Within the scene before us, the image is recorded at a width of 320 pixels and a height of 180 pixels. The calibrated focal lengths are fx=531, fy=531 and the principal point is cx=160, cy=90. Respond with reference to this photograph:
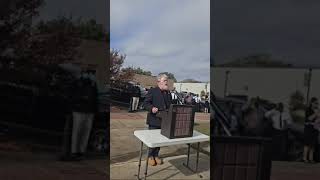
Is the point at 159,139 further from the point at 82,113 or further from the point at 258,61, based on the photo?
the point at 258,61

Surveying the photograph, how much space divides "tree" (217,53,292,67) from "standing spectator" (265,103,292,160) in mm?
518

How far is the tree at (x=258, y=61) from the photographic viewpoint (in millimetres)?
6406

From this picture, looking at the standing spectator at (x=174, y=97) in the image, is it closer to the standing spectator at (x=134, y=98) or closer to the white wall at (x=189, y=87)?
the white wall at (x=189, y=87)

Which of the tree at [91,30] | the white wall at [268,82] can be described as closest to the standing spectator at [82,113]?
the tree at [91,30]

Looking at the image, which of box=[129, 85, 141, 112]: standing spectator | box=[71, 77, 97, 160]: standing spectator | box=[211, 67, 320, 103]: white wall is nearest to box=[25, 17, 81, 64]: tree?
box=[71, 77, 97, 160]: standing spectator

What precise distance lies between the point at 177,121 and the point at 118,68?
0.93 metres

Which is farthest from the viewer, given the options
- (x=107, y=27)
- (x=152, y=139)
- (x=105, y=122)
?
(x=105, y=122)

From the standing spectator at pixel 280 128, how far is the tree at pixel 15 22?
10.4 ft

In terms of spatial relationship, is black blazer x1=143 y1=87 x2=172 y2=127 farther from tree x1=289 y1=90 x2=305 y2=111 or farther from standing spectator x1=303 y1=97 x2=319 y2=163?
standing spectator x1=303 y1=97 x2=319 y2=163

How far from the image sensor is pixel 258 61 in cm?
647

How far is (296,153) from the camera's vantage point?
267 inches

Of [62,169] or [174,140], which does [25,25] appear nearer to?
[62,169]

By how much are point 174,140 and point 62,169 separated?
1.78 m

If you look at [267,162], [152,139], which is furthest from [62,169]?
[267,162]
